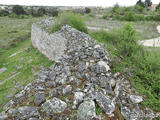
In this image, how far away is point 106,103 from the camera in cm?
308

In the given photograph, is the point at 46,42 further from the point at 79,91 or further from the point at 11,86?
the point at 79,91

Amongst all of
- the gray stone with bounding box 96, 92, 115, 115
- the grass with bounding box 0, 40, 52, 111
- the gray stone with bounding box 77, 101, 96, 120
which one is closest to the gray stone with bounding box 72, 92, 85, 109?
the gray stone with bounding box 77, 101, 96, 120

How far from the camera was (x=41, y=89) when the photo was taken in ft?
12.7

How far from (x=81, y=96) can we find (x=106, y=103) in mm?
690

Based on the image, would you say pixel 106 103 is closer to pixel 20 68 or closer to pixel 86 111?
pixel 86 111

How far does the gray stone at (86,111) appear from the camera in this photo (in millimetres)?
2861

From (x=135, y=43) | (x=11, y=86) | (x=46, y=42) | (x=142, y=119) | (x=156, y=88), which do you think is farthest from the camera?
(x=46, y=42)

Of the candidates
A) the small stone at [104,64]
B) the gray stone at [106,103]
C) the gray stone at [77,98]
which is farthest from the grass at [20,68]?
the gray stone at [106,103]

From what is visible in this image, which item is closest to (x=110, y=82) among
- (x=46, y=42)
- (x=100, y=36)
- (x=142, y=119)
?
(x=142, y=119)

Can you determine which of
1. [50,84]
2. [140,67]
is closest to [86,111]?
[50,84]

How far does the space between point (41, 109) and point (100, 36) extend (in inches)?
297

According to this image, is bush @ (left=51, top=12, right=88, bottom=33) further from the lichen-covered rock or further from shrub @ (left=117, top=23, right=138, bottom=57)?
the lichen-covered rock

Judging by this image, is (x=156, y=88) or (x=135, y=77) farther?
(x=135, y=77)

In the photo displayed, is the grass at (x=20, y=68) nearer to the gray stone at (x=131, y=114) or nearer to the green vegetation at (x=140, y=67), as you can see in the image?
the green vegetation at (x=140, y=67)
